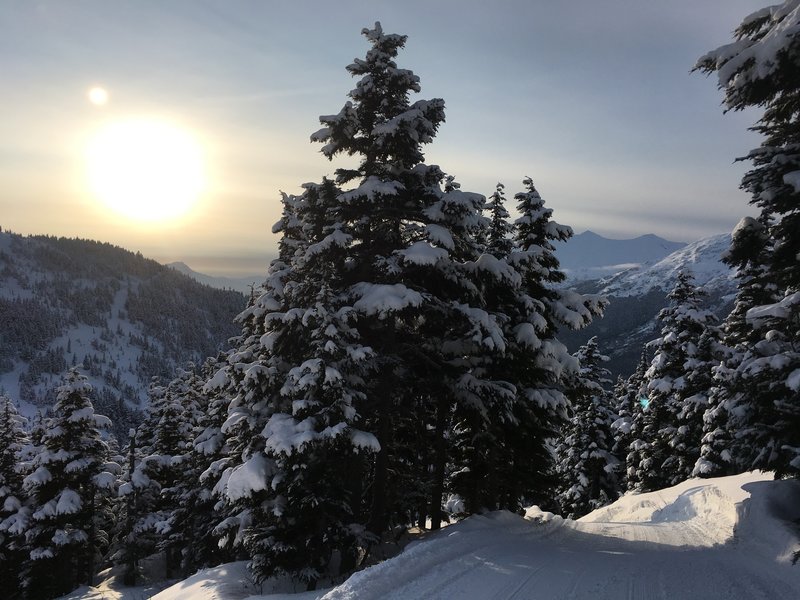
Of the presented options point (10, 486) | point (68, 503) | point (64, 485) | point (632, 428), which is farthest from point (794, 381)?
point (10, 486)

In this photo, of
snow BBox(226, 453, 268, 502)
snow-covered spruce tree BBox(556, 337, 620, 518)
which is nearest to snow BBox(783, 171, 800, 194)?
snow BBox(226, 453, 268, 502)

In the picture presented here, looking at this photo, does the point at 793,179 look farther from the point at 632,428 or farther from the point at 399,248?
the point at 632,428

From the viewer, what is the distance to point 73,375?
30.4m

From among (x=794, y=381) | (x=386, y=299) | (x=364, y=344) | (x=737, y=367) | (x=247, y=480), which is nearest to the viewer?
(x=794, y=381)

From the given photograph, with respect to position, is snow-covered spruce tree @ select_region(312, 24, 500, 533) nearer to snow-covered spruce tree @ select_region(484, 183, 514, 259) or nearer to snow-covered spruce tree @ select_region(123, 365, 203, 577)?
snow-covered spruce tree @ select_region(484, 183, 514, 259)

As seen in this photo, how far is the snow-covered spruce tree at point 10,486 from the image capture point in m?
33.7

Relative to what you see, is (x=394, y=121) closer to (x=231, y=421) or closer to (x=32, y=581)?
(x=231, y=421)

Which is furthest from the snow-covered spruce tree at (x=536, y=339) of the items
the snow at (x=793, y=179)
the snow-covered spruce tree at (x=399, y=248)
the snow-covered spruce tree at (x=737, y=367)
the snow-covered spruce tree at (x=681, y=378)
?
the snow-covered spruce tree at (x=681, y=378)

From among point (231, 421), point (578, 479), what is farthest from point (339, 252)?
point (578, 479)

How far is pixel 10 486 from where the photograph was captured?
3453 centimetres

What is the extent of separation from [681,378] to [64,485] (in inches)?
1399

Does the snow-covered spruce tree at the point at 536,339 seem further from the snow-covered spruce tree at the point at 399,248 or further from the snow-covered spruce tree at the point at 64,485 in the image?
the snow-covered spruce tree at the point at 64,485

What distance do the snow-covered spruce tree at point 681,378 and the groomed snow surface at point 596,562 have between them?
1143 centimetres

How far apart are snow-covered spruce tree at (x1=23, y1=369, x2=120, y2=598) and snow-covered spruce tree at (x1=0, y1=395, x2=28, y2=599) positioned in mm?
3109
